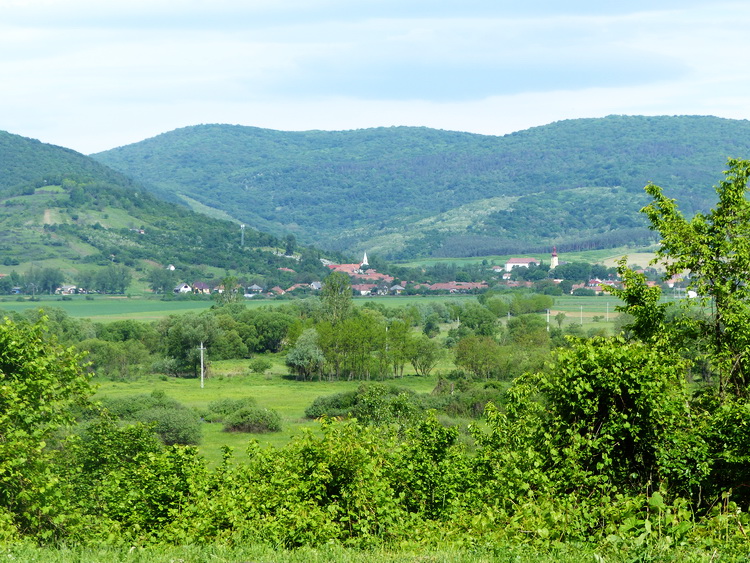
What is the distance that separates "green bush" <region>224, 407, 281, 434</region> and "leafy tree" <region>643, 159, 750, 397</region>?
123 feet

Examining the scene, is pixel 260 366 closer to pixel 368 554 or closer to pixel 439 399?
pixel 439 399

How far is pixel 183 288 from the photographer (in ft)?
597

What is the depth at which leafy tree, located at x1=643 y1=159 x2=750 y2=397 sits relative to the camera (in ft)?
44.7

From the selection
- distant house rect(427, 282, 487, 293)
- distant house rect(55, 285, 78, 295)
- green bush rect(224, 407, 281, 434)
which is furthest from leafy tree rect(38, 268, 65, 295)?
green bush rect(224, 407, 281, 434)

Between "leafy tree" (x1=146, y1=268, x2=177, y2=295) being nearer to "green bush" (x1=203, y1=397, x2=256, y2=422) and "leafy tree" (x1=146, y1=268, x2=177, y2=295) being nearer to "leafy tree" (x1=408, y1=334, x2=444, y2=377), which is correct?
"leafy tree" (x1=408, y1=334, x2=444, y2=377)

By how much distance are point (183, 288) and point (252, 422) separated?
136036 mm

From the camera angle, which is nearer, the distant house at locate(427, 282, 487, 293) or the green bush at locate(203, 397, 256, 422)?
the green bush at locate(203, 397, 256, 422)

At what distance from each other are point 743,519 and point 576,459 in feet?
7.48

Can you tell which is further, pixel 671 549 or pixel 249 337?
pixel 249 337

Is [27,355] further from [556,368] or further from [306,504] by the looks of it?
[556,368]

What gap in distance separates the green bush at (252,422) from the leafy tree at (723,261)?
3758cm

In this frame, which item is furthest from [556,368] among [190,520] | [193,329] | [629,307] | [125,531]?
[193,329]

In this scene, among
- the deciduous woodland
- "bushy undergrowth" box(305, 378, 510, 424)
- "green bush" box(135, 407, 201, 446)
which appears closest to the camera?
the deciduous woodland

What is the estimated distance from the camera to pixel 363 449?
12.6 meters
